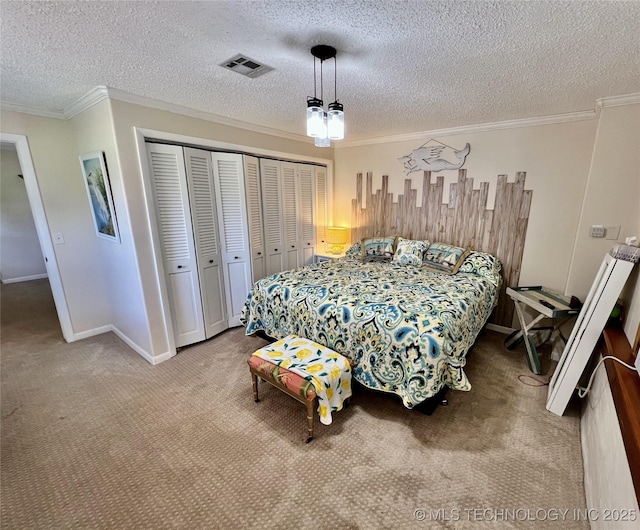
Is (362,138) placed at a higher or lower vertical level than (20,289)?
higher

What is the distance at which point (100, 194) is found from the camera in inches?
104

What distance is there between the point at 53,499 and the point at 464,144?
436 centimetres

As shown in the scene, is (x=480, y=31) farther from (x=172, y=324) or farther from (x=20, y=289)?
(x=20, y=289)

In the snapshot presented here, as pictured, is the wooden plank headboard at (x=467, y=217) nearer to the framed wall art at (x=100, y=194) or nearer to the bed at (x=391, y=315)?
the bed at (x=391, y=315)

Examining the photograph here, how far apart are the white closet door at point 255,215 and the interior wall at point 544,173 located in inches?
87.1

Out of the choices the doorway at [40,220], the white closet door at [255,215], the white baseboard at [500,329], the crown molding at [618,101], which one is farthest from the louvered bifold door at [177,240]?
the crown molding at [618,101]

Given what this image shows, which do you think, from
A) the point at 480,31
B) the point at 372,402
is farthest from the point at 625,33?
the point at 372,402

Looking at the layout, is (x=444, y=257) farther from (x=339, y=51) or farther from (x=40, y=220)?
(x=40, y=220)

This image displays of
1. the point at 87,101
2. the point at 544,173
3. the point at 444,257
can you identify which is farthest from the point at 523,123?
the point at 87,101

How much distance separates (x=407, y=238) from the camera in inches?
150

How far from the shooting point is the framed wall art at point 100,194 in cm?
248

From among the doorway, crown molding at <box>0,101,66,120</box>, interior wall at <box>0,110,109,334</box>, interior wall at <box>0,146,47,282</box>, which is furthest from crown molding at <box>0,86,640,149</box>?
interior wall at <box>0,146,47,282</box>

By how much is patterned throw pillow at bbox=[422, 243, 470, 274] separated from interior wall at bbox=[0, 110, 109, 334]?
3.78 meters

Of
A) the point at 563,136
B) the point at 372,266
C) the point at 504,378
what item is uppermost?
the point at 563,136
